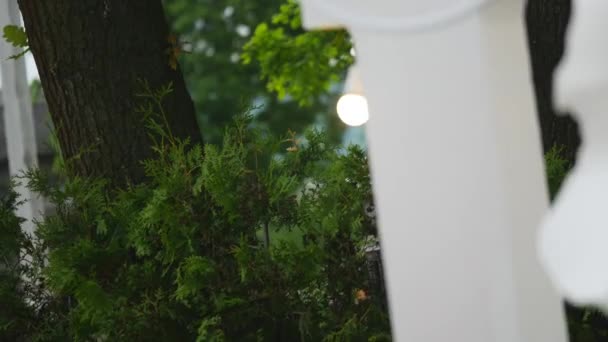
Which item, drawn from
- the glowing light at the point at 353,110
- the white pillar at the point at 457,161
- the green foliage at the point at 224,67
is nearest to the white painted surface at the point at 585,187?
the white pillar at the point at 457,161

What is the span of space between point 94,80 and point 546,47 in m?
2.10

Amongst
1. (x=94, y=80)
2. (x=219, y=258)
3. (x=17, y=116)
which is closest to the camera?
(x=219, y=258)

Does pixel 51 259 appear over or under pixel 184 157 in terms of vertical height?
under

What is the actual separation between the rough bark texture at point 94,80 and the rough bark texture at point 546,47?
1702mm

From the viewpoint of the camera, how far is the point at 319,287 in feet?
13.3

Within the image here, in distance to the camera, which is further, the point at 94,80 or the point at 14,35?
the point at 14,35

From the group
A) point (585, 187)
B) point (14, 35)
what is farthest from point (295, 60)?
point (585, 187)

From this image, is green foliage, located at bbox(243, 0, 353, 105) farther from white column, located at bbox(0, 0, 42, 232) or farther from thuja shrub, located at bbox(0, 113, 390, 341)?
thuja shrub, located at bbox(0, 113, 390, 341)

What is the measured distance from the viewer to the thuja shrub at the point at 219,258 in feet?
13.0

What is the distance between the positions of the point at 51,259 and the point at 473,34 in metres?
2.62

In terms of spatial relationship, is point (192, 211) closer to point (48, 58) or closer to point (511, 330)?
point (48, 58)

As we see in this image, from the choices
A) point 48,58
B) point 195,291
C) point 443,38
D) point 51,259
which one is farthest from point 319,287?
point 443,38

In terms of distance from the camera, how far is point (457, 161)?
2.08m

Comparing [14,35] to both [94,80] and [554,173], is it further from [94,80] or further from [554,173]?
[554,173]
